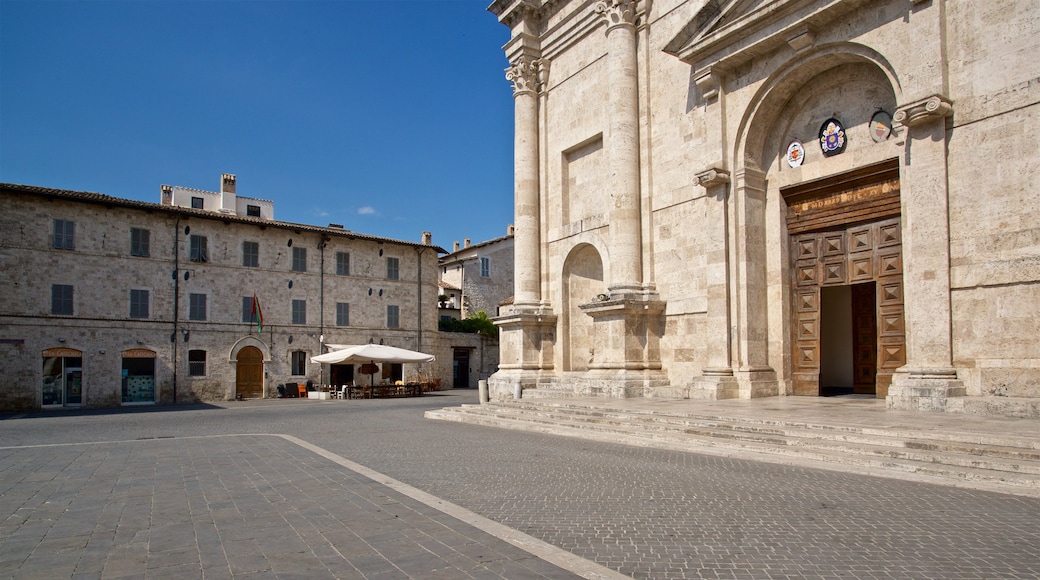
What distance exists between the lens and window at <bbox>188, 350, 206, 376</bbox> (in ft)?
104

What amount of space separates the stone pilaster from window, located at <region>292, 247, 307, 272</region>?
81.8 ft

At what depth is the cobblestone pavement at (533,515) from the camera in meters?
4.70

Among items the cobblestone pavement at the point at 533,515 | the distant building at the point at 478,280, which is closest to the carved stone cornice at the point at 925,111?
the cobblestone pavement at the point at 533,515

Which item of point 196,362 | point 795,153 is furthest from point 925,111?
point 196,362

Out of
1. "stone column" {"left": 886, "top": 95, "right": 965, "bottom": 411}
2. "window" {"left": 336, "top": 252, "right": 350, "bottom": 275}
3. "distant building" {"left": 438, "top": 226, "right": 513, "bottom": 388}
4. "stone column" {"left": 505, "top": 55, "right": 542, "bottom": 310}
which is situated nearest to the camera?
"stone column" {"left": 886, "top": 95, "right": 965, "bottom": 411}

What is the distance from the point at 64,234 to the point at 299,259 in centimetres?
1013

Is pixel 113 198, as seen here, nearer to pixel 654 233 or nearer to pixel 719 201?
pixel 654 233

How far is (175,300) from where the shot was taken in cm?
3152

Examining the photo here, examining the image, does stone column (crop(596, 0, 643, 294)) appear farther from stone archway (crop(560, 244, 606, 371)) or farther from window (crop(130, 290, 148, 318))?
window (crop(130, 290, 148, 318))

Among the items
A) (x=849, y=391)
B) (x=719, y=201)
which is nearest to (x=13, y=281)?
(x=719, y=201)

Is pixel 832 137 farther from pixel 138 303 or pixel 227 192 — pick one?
pixel 227 192

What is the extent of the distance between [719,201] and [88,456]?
1307cm

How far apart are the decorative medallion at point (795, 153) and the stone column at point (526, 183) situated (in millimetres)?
8252

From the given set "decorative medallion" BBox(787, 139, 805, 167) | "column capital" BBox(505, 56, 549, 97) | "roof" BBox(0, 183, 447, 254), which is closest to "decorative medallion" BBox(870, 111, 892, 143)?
"decorative medallion" BBox(787, 139, 805, 167)
